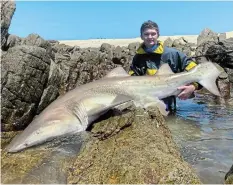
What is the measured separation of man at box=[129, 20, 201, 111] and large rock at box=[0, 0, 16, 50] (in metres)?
5.73

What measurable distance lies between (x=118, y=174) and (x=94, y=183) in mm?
274

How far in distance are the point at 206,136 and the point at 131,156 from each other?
4253 mm

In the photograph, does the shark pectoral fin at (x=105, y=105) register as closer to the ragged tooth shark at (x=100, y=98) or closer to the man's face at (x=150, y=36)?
the ragged tooth shark at (x=100, y=98)

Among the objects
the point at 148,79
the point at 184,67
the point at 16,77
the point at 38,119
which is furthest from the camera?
the point at 184,67

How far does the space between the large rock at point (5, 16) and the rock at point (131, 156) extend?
8009 millimetres

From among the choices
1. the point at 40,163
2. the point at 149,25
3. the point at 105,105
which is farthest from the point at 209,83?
the point at 40,163

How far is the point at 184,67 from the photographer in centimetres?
791

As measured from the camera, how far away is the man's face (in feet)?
25.2

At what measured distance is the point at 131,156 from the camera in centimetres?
392

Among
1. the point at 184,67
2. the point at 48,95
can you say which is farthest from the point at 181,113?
the point at 48,95

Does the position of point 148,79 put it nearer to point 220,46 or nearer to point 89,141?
point 89,141

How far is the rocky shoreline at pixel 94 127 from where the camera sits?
146 inches

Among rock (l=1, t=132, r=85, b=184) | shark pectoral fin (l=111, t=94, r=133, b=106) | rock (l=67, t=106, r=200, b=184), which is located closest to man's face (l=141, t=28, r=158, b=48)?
shark pectoral fin (l=111, t=94, r=133, b=106)

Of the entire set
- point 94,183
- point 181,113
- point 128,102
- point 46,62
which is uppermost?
point 46,62
